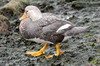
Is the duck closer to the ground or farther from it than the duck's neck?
closer to the ground

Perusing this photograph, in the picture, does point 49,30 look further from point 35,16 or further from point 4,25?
point 4,25

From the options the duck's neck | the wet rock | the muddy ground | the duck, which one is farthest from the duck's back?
the wet rock

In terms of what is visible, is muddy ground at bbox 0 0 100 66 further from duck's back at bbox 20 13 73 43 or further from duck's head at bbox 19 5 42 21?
duck's head at bbox 19 5 42 21

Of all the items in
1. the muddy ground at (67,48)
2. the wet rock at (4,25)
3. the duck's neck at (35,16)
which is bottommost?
the muddy ground at (67,48)

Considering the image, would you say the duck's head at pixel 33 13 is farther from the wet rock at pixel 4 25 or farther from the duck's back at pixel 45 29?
the wet rock at pixel 4 25

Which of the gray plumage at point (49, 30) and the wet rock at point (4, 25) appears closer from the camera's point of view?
the gray plumage at point (49, 30)

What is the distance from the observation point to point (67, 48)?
7738 mm

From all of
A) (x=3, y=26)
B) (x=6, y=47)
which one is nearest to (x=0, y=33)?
(x=3, y=26)

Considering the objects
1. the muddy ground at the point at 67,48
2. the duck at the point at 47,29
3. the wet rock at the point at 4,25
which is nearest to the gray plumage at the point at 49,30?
the duck at the point at 47,29

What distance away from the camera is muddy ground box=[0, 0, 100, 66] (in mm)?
6777

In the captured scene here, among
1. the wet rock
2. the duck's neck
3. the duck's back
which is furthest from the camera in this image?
the wet rock

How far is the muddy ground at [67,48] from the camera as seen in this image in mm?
6777

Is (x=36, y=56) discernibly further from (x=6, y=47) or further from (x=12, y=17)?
(x=12, y=17)

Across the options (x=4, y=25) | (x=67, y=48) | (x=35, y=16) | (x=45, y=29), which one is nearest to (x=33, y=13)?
(x=35, y=16)
